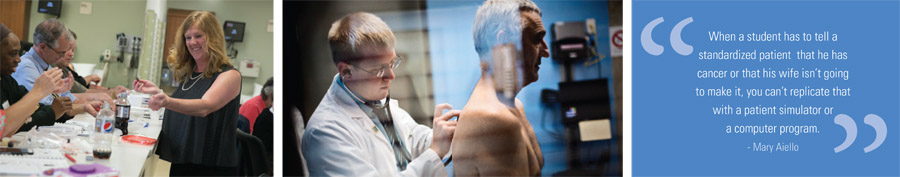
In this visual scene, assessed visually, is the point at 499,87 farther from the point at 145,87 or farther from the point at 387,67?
the point at 145,87

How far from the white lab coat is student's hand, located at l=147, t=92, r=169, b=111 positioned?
0.55m

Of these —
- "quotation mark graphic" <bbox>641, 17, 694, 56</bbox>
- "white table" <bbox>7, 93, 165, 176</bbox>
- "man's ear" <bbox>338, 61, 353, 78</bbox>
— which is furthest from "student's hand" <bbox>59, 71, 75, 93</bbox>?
"quotation mark graphic" <bbox>641, 17, 694, 56</bbox>

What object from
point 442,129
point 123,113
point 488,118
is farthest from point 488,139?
point 123,113

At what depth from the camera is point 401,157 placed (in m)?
3.15

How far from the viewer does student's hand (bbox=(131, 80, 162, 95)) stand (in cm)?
310

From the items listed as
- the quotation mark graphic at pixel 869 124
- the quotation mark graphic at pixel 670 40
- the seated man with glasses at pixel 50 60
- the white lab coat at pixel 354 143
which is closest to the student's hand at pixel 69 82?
the seated man with glasses at pixel 50 60

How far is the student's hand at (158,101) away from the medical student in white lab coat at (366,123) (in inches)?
21.7

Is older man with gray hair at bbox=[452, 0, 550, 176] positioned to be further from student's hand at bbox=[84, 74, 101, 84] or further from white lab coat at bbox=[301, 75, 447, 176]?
student's hand at bbox=[84, 74, 101, 84]

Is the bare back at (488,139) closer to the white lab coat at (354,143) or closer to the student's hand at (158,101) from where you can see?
the white lab coat at (354,143)

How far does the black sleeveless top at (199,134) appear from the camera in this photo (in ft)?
10.2

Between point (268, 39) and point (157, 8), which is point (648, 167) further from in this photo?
point (157, 8)

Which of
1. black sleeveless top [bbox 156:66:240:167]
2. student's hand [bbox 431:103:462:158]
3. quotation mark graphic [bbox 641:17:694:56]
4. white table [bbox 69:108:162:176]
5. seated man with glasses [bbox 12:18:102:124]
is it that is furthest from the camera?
quotation mark graphic [bbox 641:17:694:56]

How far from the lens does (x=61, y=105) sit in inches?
120

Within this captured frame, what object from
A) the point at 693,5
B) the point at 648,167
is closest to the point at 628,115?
the point at 648,167
